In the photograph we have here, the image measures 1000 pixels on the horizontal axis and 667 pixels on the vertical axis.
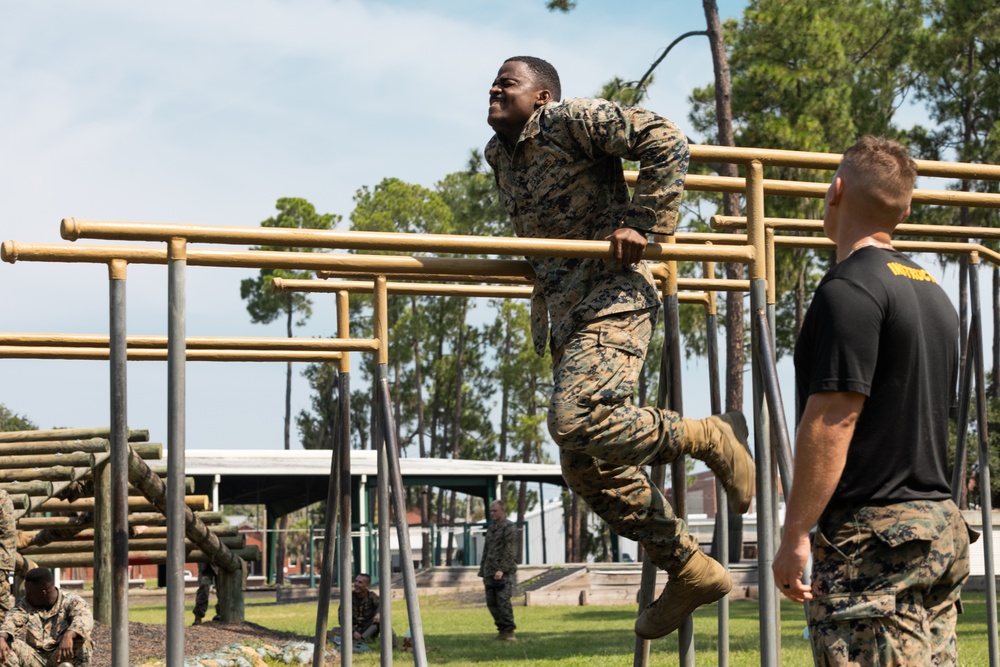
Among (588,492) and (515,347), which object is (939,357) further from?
(515,347)

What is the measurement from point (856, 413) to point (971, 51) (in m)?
24.8

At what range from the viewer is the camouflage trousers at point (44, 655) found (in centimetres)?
868

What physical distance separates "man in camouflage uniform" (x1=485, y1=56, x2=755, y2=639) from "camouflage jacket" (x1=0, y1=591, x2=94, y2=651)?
562cm

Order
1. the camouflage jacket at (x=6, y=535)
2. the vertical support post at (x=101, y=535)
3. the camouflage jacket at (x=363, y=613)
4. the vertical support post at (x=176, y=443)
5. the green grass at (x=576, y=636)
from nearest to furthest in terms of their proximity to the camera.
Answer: the vertical support post at (x=176, y=443) < the camouflage jacket at (x=6, y=535) < the vertical support post at (x=101, y=535) < the green grass at (x=576, y=636) < the camouflage jacket at (x=363, y=613)

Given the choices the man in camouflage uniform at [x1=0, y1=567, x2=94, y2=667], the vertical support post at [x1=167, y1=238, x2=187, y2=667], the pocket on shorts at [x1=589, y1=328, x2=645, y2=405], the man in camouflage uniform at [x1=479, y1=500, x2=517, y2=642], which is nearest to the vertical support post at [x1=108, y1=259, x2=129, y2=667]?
the vertical support post at [x1=167, y1=238, x2=187, y2=667]

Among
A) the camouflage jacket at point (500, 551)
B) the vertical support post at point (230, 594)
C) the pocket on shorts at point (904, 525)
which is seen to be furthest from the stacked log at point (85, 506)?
the pocket on shorts at point (904, 525)

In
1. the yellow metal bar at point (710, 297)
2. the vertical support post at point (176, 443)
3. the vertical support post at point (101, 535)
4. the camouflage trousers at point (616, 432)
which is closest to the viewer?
the vertical support post at point (176, 443)

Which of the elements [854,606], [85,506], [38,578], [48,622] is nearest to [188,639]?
[85,506]

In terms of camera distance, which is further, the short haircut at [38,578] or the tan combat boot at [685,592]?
the short haircut at [38,578]

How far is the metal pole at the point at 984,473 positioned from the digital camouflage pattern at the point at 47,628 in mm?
5858

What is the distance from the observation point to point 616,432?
391cm

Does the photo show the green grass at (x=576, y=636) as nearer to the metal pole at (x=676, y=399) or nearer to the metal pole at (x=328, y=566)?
the metal pole at (x=328, y=566)

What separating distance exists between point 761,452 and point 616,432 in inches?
20.8

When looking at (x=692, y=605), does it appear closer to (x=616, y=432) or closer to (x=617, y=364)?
(x=616, y=432)
